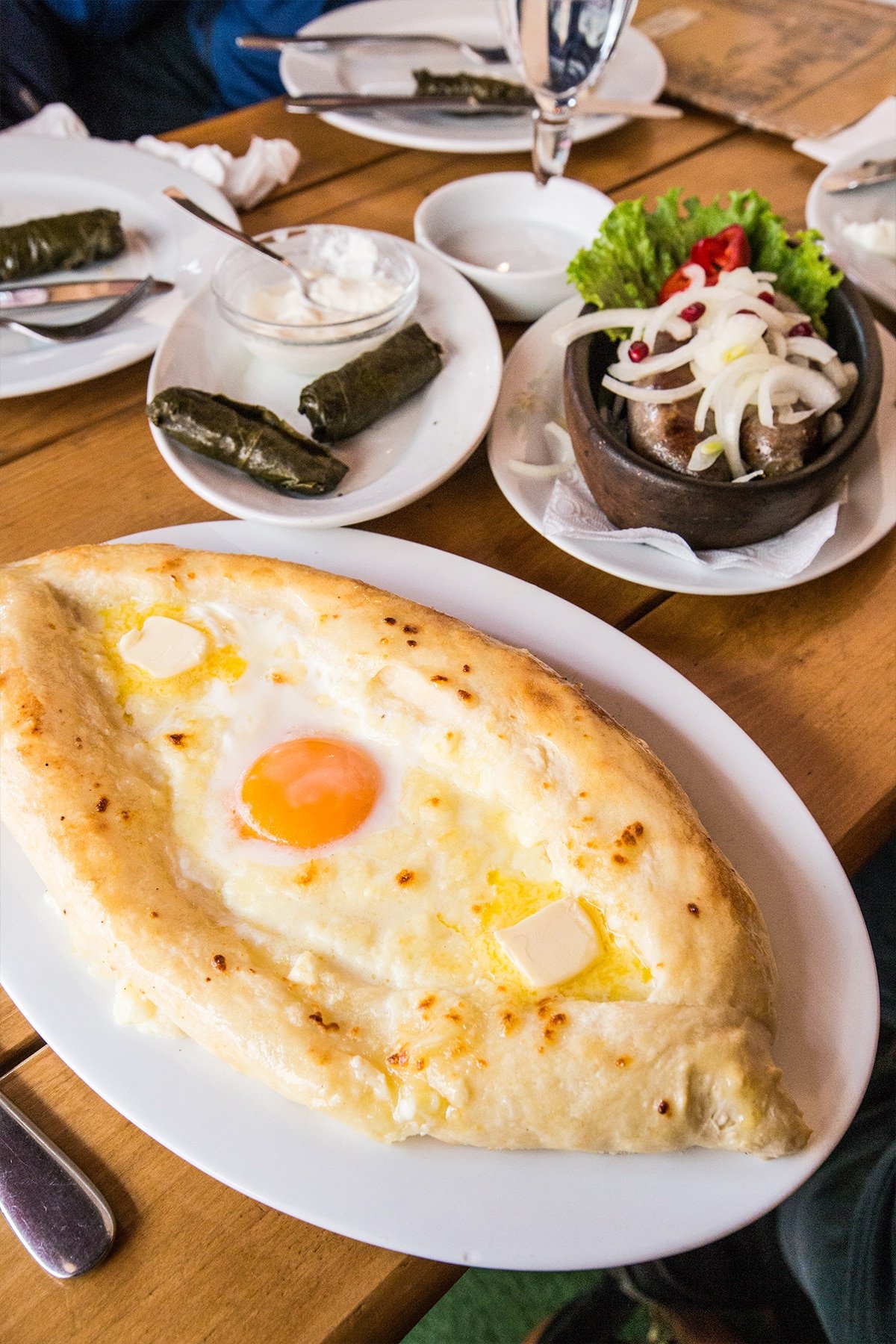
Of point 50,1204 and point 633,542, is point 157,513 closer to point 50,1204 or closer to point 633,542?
point 633,542

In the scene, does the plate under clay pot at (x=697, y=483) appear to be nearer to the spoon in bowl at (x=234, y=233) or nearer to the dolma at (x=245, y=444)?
the dolma at (x=245, y=444)

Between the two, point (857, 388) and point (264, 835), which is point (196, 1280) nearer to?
point (264, 835)

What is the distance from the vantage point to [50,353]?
3.36 m

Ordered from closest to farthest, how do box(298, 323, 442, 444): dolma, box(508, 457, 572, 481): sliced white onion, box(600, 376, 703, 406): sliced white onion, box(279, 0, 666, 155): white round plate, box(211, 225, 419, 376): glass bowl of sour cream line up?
box(600, 376, 703, 406): sliced white onion → box(508, 457, 572, 481): sliced white onion → box(298, 323, 442, 444): dolma → box(211, 225, 419, 376): glass bowl of sour cream → box(279, 0, 666, 155): white round plate

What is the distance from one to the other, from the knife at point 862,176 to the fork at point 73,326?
2.81 m

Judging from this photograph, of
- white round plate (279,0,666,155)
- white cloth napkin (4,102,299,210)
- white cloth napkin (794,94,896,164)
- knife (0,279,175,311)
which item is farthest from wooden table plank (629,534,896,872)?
white round plate (279,0,666,155)

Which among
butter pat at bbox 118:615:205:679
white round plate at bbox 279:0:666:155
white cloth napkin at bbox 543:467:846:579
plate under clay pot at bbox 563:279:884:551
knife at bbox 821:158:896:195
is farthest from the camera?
white round plate at bbox 279:0:666:155

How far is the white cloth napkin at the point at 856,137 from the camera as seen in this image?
445 centimetres

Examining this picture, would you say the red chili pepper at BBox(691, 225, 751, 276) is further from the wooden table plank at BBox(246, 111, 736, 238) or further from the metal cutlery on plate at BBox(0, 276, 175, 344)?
the metal cutlery on plate at BBox(0, 276, 175, 344)

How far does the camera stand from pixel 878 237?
3760mm

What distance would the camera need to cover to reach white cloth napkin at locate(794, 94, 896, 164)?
4.45 meters

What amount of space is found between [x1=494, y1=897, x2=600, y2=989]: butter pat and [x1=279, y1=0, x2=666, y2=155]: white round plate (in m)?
3.79

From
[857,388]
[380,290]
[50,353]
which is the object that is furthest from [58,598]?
[857,388]

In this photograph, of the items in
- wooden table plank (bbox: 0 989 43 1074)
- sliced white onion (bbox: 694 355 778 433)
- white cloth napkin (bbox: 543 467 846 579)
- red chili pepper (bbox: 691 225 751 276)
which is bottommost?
white cloth napkin (bbox: 543 467 846 579)
